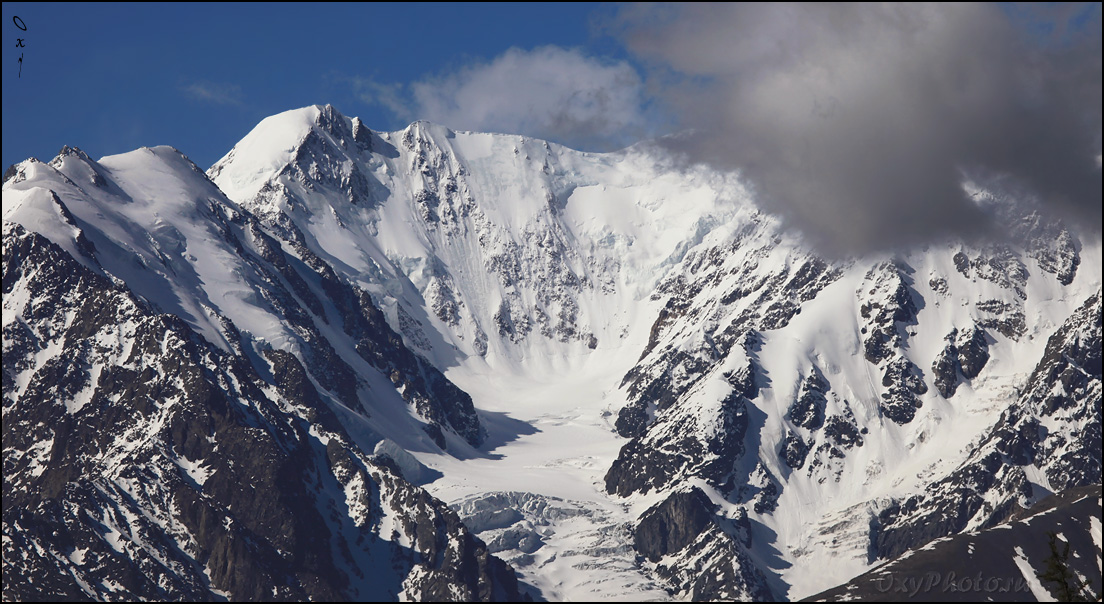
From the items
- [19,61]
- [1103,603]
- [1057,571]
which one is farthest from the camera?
[19,61]

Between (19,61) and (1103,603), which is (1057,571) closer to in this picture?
(1103,603)

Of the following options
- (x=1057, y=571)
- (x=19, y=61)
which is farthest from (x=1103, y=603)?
(x=19, y=61)

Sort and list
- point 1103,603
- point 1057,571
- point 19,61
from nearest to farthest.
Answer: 1. point 1057,571
2. point 1103,603
3. point 19,61

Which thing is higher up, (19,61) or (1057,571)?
(19,61)

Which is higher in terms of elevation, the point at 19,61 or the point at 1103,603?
the point at 19,61

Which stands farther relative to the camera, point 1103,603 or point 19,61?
point 19,61

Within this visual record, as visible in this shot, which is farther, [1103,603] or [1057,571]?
[1103,603]
